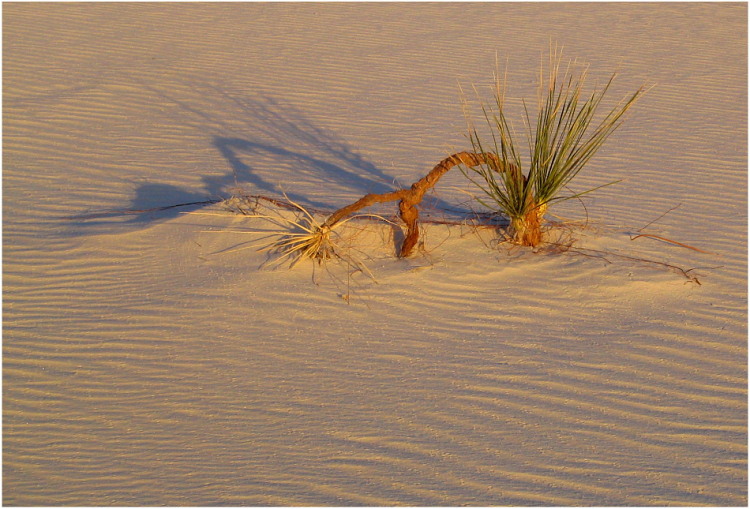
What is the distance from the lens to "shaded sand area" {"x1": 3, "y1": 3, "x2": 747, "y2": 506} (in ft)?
12.2

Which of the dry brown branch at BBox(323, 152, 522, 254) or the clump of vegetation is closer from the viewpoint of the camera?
the clump of vegetation

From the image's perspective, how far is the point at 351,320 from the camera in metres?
4.87

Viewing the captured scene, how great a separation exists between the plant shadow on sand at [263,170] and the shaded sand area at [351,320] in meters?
0.03

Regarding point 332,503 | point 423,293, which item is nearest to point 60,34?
point 423,293

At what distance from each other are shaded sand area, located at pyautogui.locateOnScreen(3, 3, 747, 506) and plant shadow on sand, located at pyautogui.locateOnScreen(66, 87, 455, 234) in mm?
30

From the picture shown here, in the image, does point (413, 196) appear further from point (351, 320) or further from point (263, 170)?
point (263, 170)

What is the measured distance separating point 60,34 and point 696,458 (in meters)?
10.5

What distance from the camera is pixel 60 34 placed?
37.1 feet

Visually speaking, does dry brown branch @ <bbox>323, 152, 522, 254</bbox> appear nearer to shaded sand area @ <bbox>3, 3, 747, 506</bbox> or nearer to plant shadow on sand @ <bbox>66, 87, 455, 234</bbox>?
shaded sand area @ <bbox>3, 3, 747, 506</bbox>

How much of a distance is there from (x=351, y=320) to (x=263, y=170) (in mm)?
2856

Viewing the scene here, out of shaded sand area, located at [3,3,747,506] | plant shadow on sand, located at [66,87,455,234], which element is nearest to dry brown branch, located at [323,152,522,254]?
shaded sand area, located at [3,3,747,506]

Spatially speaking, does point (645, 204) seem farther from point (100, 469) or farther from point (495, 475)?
point (100, 469)

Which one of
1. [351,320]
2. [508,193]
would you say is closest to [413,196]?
[508,193]

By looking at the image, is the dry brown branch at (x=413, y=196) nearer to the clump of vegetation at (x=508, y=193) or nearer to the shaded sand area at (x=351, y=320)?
the clump of vegetation at (x=508, y=193)
